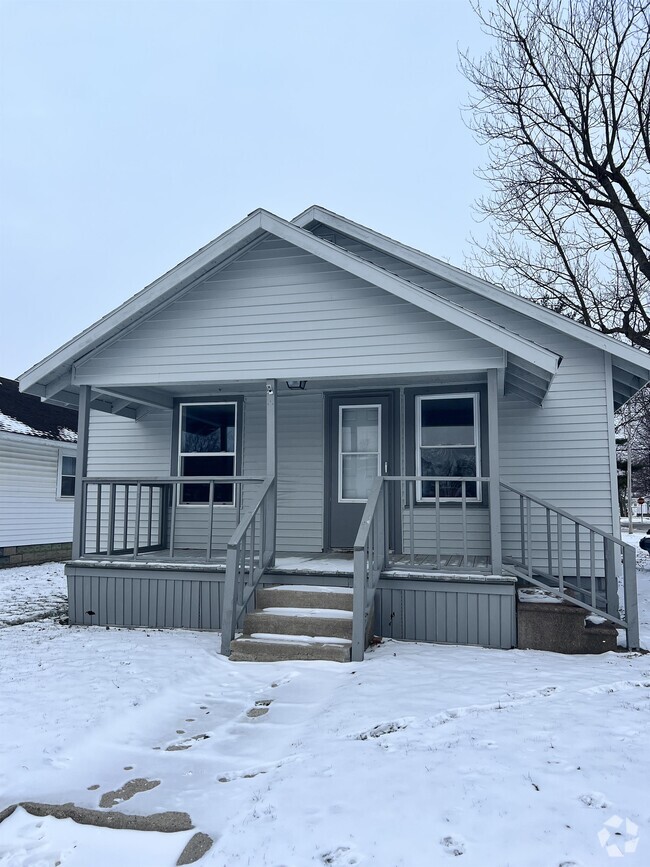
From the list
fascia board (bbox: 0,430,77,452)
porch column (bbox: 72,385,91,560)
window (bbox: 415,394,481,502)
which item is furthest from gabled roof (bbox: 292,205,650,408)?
fascia board (bbox: 0,430,77,452)

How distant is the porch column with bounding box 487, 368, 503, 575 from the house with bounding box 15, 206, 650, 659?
2 centimetres

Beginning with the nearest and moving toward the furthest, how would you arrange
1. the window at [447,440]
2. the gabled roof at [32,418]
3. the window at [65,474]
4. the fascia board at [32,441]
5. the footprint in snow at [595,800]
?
the footprint in snow at [595,800], the window at [447,440], the fascia board at [32,441], the gabled roof at [32,418], the window at [65,474]

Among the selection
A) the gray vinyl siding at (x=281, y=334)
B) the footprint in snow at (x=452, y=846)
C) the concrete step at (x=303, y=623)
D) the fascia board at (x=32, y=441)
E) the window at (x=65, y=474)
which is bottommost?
the footprint in snow at (x=452, y=846)

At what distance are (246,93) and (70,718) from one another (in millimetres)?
117668

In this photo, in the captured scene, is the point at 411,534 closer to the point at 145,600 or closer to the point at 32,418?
the point at 145,600

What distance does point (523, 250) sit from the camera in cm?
2234

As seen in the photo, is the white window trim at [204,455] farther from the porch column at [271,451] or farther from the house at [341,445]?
the porch column at [271,451]

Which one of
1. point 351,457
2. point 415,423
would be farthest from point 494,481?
point 351,457

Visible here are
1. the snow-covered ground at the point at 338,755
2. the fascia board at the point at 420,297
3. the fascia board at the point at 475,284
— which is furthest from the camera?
the fascia board at the point at 475,284

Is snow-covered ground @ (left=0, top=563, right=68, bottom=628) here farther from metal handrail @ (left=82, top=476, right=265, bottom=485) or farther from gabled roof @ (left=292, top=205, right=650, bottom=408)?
gabled roof @ (left=292, top=205, right=650, bottom=408)

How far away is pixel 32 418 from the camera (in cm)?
1789

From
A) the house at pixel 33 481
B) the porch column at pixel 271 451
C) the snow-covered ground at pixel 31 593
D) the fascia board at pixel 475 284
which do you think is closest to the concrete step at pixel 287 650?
the porch column at pixel 271 451

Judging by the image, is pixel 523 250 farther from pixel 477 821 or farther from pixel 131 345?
pixel 477 821

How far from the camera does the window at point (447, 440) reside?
9.22 m
